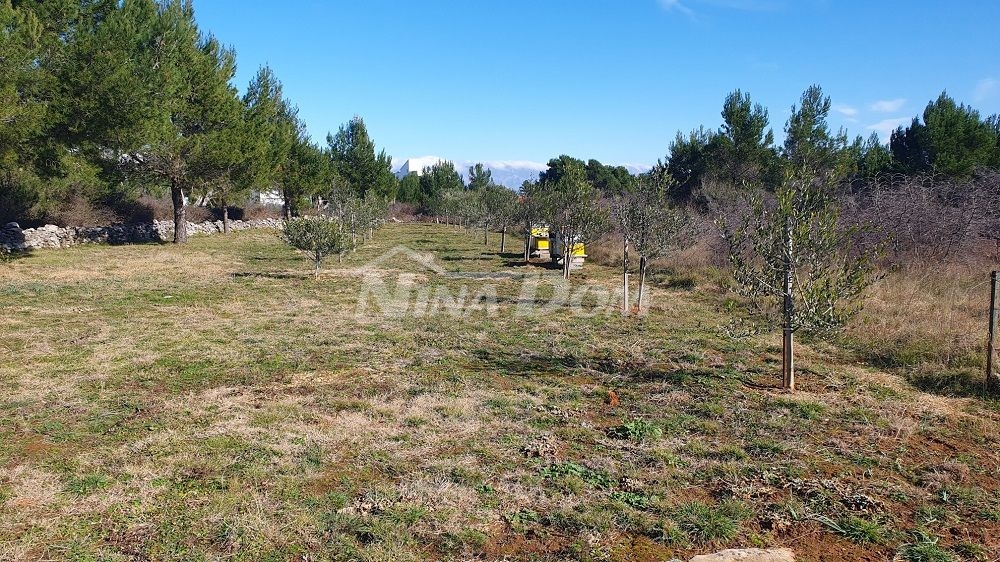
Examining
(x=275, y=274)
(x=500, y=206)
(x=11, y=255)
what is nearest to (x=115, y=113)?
(x=11, y=255)

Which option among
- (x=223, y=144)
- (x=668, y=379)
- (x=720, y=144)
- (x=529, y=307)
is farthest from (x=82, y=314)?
(x=720, y=144)

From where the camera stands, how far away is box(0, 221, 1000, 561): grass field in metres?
4.64

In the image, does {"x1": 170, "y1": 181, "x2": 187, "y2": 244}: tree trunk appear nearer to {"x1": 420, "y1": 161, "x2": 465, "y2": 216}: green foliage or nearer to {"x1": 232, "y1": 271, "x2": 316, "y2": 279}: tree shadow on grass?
{"x1": 232, "y1": 271, "x2": 316, "y2": 279}: tree shadow on grass

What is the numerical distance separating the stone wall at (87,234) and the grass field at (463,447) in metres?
16.6

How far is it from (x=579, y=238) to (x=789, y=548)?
52.5 feet

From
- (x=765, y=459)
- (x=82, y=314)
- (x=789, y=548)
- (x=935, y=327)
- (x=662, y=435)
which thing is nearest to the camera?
(x=789, y=548)

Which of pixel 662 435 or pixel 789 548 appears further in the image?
pixel 662 435

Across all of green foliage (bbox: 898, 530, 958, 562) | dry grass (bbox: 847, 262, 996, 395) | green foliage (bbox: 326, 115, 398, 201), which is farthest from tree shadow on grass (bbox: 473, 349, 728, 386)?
green foliage (bbox: 326, 115, 398, 201)

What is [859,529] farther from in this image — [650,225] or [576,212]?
[576,212]

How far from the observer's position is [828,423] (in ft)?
23.8

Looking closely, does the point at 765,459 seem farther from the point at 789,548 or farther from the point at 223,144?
the point at 223,144

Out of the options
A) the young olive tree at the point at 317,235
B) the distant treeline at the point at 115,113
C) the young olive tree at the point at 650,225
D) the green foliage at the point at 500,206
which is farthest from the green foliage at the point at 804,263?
the green foliage at the point at 500,206

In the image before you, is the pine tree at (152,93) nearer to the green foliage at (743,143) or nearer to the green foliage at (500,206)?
the green foliage at (500,206)

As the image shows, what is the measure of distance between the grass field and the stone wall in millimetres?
16608
